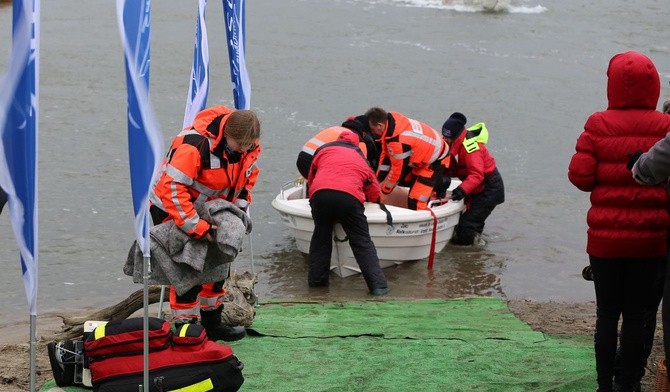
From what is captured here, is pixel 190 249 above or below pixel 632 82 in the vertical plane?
below

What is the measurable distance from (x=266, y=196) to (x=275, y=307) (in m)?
5.57

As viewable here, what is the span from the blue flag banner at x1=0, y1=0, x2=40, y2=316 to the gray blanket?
1452mm

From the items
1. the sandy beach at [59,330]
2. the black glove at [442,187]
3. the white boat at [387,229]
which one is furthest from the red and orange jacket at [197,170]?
the black glove at [442,187]

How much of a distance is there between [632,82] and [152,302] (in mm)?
3659

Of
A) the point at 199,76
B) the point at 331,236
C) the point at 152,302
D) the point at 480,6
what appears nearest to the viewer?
the point at 152,302

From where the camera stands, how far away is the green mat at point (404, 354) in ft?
19.5

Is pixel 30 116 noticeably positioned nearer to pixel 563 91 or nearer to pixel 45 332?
pixel 45 332

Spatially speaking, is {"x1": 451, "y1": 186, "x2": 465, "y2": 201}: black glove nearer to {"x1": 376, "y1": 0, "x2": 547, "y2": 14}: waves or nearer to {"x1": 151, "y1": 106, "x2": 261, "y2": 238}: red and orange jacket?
{"x1": 151, "y1": 106, "x2": 261, "y2": 238}: red and orange jacket

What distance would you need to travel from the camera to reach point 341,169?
9477 mm

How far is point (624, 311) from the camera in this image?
210 inches

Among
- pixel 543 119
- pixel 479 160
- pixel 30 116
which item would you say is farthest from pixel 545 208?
pixel 30 116

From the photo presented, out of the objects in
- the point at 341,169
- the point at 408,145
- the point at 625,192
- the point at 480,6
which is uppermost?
the point at 480,6

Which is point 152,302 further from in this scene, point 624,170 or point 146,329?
point 624,170

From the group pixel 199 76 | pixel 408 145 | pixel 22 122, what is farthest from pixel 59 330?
pixel 408 145
